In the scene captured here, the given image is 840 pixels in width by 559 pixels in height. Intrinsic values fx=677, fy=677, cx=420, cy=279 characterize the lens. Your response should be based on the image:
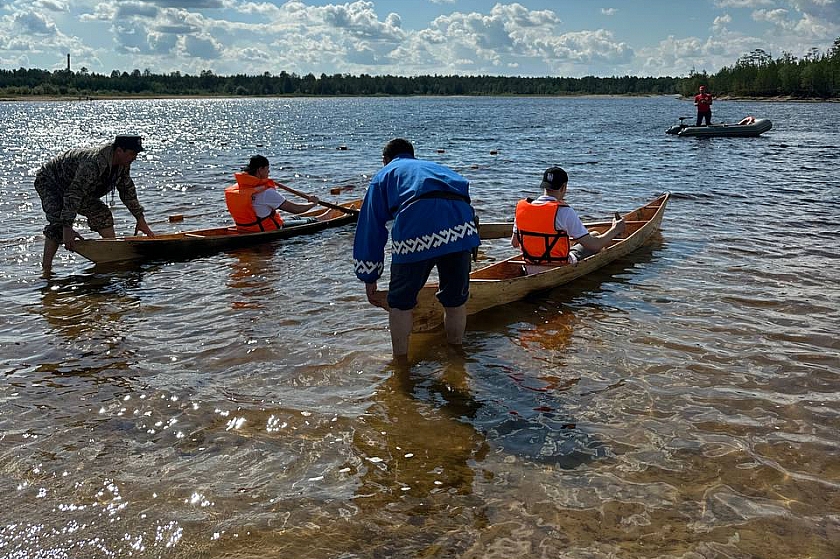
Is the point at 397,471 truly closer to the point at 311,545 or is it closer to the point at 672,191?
the point at 311,545

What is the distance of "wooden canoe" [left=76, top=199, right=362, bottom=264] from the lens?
10.9m

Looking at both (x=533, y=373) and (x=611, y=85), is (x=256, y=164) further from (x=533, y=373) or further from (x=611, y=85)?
(x=611, y=85)

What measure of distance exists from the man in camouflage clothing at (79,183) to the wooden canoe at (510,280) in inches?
191

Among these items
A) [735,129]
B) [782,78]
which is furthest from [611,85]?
[735,129]

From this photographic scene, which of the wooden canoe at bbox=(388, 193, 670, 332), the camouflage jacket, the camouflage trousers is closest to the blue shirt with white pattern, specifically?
the wooden canoe at bbox=(388, 193, 670, 332)

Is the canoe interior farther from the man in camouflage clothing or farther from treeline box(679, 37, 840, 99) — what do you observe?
treeline box(679, 37, 840, 99)

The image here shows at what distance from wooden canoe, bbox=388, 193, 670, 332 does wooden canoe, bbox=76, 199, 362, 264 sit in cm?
517

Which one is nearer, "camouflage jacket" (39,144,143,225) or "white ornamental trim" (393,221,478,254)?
"white ornamental trim" (393,221,478,254)

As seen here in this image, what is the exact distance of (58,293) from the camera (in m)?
9.52

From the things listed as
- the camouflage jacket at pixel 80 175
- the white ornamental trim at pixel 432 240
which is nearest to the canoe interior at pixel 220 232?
the camouflage jacket at pixel 80 175

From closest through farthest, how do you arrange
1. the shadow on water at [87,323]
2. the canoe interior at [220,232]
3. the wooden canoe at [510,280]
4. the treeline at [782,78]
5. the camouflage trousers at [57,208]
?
the shadow on water at [87,323] → the wooden canoe at [510,280] → the camouflage trousers at [57,208] → the canoe interior at [220,232] → the treeline at [782,78]

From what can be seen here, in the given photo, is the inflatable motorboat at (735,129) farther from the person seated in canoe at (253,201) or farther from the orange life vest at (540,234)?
the orange life vest at (540,234)

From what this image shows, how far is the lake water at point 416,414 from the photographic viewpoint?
4160mm

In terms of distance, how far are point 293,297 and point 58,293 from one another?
3.31 meters
